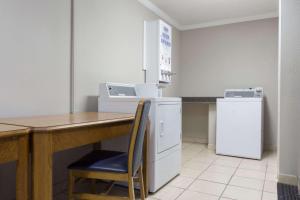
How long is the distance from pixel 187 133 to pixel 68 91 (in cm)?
315

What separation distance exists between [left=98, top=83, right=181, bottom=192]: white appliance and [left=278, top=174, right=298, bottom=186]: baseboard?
111cm

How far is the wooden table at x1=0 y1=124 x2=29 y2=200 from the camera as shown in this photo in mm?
999

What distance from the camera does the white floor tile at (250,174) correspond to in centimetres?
270

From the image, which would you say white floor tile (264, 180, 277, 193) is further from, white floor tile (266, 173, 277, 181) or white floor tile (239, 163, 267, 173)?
white floor tile (239, 163, 267, 173)

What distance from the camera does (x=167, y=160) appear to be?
2.41 m

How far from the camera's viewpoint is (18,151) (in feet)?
3.47

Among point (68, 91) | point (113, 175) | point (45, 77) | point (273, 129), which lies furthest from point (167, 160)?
point (273, 129)

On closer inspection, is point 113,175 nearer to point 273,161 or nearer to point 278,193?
point 278,193

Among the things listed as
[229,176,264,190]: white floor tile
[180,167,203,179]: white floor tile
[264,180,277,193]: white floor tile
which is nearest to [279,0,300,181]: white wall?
[264,180,277,193]: white floor tile

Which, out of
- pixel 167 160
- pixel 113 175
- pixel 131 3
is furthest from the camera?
pixel 131 3

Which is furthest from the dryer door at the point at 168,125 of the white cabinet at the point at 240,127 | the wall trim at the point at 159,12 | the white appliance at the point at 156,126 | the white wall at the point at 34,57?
the wall trim at the point at 159,12

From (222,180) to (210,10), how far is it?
283 cm

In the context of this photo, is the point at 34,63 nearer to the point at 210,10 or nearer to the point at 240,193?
the point at 240,193

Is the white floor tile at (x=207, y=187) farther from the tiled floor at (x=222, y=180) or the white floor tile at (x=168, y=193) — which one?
the white floor tile at (x=168, y=193)
